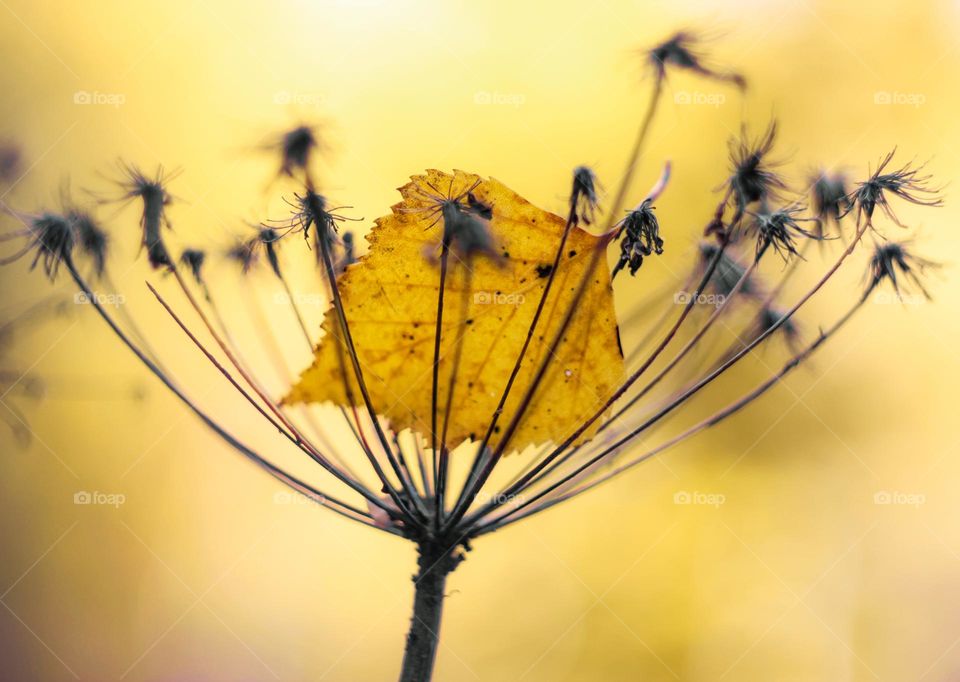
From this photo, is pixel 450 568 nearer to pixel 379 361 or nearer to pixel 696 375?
pixel 379 361

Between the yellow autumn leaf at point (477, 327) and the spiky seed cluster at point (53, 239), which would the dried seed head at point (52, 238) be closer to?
the spiky seed cluster at point (53, 239)

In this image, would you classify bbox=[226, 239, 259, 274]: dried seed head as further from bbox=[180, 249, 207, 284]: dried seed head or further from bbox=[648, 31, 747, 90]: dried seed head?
bbox=[648, 31, 747, 90]: dried seed head

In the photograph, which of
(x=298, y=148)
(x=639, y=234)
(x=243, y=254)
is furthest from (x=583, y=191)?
(x=243, y=254)

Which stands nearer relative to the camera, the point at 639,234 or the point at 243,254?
the point at 639,234

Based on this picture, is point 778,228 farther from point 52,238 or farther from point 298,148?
point 52,238

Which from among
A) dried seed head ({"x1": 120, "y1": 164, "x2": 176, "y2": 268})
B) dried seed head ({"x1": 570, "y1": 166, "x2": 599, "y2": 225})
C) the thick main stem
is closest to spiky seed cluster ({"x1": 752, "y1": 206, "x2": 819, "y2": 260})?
dried seed head ({"x1": 570, "y1": 166, "x2": 599, "y2": 225})

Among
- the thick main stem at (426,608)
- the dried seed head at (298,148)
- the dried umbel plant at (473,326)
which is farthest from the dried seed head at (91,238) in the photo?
the thick main stem at (426,608)

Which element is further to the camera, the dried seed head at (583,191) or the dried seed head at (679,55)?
the dried seed head at (679,55)
